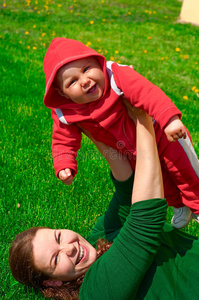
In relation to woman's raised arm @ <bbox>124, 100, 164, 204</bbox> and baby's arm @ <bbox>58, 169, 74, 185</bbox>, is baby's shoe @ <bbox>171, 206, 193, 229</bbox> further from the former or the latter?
baby's arm @ <bbox>58, 169, 74, 185</bbox>

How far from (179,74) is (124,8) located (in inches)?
204

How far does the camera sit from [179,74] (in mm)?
6688

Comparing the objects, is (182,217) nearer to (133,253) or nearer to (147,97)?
(133,253)

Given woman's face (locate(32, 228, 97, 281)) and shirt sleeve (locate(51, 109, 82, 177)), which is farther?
shirt sleeve (locate(51, 109, 82, 177))

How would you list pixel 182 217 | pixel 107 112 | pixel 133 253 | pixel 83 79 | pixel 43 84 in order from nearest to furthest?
pixel 133 253 → pixel 83 79 → pixel 107 112 → pixel 182 217 → pixel 43 84

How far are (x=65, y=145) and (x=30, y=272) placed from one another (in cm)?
80

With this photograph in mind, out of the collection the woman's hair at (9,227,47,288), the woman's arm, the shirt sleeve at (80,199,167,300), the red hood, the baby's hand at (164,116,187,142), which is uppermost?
the red hood

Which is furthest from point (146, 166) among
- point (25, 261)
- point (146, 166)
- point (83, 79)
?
point (25, 261)

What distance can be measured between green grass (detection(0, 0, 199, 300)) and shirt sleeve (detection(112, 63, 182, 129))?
138 centimetres

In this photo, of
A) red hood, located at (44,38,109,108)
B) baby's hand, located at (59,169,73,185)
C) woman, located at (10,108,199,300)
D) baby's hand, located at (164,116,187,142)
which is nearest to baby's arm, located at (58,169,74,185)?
baby's hand, located at (59,169,73,185)

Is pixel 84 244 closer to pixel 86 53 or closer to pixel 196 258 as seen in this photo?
pixel 196 258

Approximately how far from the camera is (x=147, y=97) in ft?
6.36

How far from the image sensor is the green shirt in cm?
178

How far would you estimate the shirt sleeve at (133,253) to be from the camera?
70.0 inches
